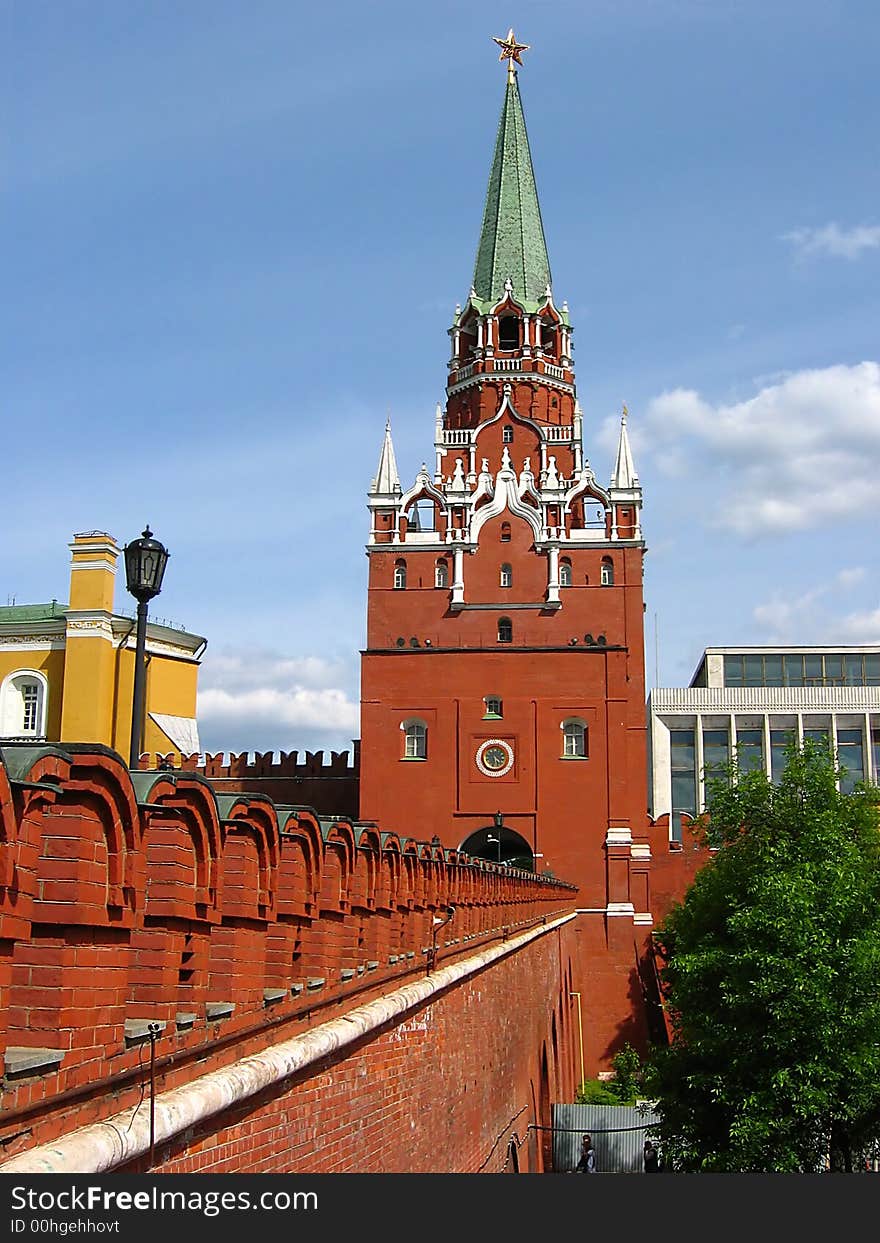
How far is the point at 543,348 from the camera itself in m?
45.2

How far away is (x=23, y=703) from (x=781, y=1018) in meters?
25.6

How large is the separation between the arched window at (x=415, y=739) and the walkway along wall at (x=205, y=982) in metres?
24.8

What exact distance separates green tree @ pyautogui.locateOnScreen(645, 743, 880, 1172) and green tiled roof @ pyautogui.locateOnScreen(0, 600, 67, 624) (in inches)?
918

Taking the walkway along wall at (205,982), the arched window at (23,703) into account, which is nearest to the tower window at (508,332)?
the arched window at (23,703)

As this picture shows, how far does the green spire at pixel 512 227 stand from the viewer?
4616cm

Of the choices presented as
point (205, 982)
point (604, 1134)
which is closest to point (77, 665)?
point (604, 1134)

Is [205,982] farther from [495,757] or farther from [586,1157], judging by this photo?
[495,757]

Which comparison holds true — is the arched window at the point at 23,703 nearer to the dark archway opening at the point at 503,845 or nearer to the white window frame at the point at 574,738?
the dark archway opening at the point at 503,845

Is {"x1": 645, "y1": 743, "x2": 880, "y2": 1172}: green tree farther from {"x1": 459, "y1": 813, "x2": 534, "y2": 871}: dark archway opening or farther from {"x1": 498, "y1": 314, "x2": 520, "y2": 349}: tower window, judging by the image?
{"x1": 498, "y1": 314, "x2": 520, "y2": 349}: tower window

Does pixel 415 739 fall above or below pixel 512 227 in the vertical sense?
below

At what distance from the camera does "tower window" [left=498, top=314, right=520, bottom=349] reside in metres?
45.3

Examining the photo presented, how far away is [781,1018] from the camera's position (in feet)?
55.4

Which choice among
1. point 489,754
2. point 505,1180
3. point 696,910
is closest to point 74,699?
point 489,754

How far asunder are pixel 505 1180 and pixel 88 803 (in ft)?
10.7
